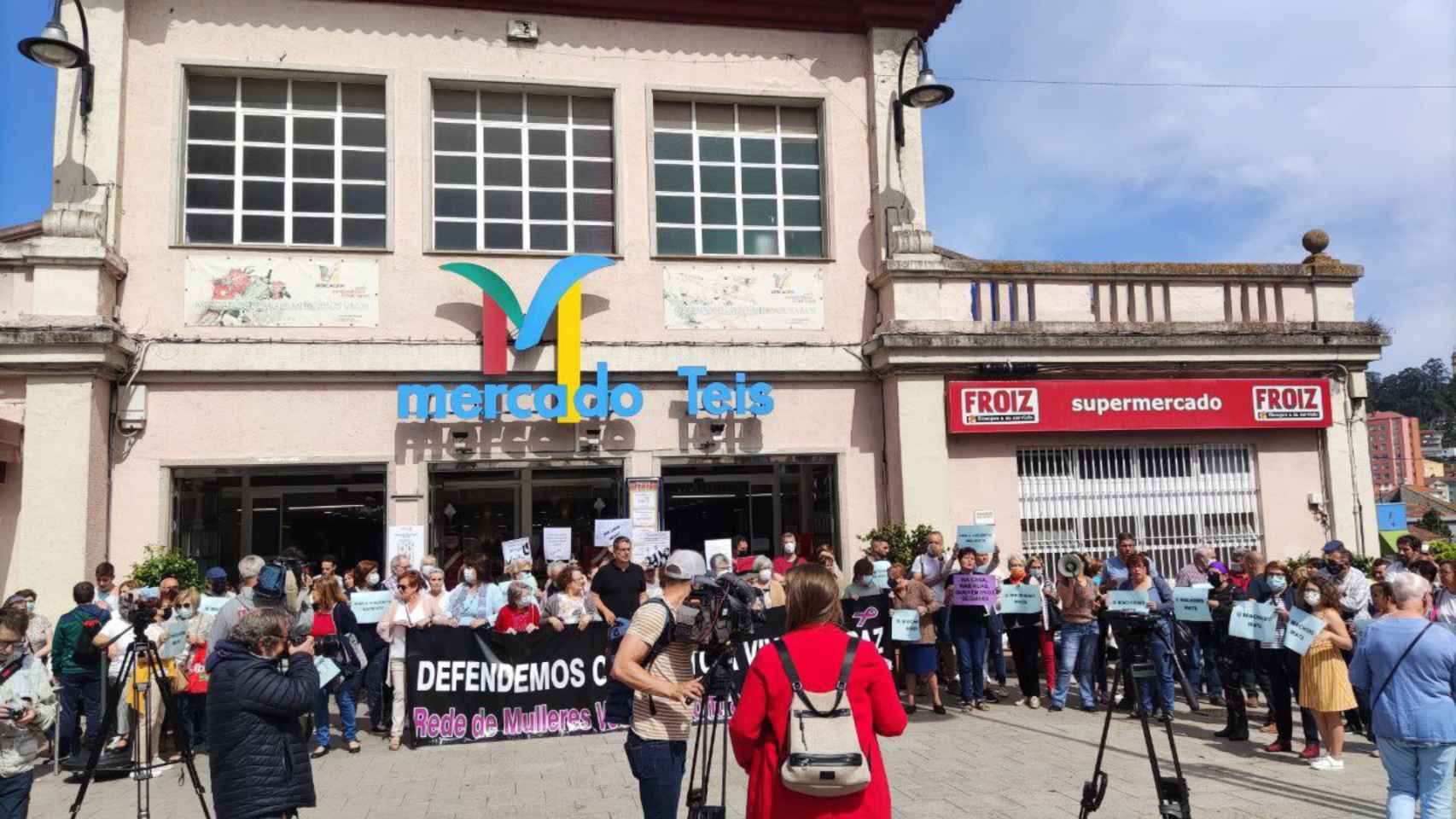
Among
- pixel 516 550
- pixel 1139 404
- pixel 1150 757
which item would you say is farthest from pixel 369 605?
pixel 1139 404

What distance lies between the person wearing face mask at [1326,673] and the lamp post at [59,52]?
45.5 feet

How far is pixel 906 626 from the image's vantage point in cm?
1097

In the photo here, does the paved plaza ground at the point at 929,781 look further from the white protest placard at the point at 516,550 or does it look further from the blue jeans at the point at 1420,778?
the white protest placard at the point at 516,550

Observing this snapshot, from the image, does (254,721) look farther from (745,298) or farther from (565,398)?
(745,298)

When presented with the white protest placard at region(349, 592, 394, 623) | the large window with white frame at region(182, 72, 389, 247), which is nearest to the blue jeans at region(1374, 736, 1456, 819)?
the white protest placard at region(349, 592, 394, 623)

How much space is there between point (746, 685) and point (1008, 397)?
36.2ft

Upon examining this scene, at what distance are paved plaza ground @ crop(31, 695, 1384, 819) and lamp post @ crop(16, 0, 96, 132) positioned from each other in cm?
788

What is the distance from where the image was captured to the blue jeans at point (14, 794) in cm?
556

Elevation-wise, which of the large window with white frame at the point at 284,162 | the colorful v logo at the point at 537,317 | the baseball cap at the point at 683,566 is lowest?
the baseball cap at the point at 683,566

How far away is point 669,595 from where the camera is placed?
5352 millimetres

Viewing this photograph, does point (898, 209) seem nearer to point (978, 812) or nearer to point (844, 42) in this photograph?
point (844, 42)

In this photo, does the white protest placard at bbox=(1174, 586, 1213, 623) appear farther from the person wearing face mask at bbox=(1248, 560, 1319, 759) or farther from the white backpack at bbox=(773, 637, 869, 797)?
the white backpack at bbox=(773, 637, 869, 797)

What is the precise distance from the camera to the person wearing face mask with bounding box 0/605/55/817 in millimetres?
5523

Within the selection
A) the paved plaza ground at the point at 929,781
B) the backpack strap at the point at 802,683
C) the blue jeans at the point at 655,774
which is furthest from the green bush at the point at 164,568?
the backpack strap at the point at 802,683
